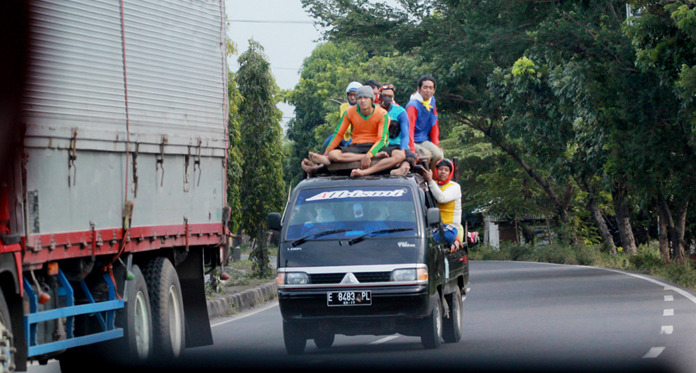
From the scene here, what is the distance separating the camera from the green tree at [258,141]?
23797 millimetres

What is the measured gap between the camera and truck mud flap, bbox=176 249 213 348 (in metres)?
11.5

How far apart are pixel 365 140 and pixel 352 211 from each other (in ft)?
4.26

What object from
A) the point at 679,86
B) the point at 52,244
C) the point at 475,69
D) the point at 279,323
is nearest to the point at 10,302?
the point at 52,244

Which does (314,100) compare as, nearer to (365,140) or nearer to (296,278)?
(365,140)

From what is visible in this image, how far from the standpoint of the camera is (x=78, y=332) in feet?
28.7

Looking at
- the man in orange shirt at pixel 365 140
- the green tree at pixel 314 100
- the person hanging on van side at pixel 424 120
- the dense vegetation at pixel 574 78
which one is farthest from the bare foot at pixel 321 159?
the green tree at pixel 314 100

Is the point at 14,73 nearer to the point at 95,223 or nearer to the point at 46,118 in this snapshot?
the point at 46,118

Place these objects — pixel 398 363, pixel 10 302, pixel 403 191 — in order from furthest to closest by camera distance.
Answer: pixel 403 191 → pixel 398 363 → pixel 10 302

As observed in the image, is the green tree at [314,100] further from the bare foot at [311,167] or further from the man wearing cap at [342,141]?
the bare foot at [311,167]

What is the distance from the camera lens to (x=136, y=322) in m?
9.71

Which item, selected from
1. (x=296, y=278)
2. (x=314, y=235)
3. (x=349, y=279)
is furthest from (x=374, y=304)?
(x=314, y=235)

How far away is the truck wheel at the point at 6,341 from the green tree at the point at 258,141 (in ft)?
55.1

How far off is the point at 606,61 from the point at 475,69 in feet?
25.1

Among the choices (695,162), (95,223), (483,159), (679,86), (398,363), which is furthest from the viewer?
(483,159)
